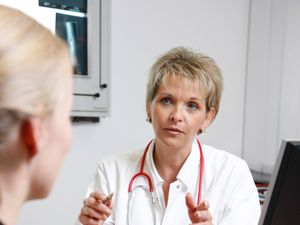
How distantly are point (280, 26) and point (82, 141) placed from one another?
1.34 meters

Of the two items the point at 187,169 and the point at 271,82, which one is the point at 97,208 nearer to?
the point at 187,169

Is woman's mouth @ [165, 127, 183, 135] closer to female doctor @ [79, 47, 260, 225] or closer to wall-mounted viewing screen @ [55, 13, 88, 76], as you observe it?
female doctor @ [79, 47, 260, 225]

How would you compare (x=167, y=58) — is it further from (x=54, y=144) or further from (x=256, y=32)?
(x=256, y=32)

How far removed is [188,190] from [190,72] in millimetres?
407

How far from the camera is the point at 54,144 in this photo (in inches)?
21.7

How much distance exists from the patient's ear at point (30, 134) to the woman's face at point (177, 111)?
0.82 m

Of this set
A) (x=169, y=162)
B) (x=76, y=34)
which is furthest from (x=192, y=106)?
(x=76, y=34)

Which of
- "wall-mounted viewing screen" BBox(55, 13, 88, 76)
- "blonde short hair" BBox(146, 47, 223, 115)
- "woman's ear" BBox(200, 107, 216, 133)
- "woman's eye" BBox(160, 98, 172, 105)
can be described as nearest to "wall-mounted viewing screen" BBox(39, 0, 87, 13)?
"wall-mounted viewing screen" BBox(55, 13, 88, 76)

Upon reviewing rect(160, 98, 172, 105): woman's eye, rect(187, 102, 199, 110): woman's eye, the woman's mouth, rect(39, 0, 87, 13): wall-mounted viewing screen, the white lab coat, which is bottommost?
the white lab coat

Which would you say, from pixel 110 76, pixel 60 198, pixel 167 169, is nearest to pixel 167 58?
pixel 167 169

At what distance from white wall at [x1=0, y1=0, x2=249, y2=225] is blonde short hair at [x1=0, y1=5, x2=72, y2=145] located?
1.15 meters

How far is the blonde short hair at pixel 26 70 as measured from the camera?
0.48m

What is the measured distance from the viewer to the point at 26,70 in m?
0.48

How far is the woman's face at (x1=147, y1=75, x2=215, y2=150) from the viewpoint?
131cm
